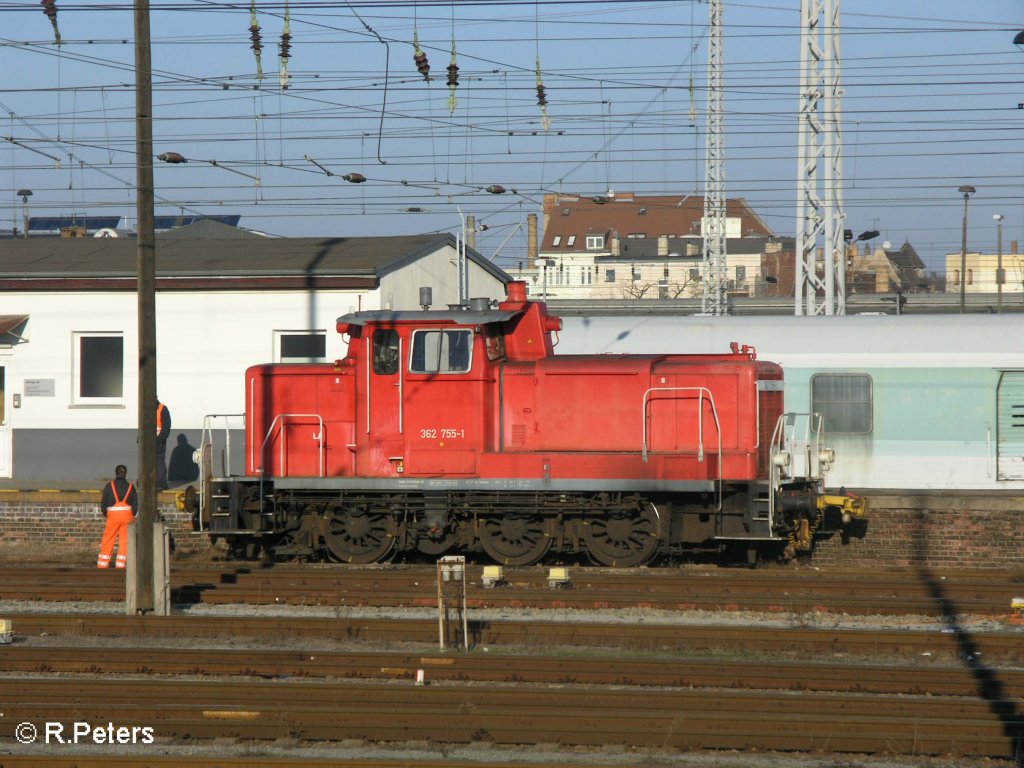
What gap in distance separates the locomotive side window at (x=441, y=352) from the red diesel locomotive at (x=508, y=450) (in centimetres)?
2

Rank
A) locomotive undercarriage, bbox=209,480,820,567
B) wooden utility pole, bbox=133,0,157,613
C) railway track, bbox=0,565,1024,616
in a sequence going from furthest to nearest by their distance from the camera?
locomotive undercarriage, bbox=209,480,820,567 < railway track, bbox=0,565,1024,616 < wooden utility pole, bbox=133,0,157,613

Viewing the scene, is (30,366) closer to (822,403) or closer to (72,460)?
(72,460)

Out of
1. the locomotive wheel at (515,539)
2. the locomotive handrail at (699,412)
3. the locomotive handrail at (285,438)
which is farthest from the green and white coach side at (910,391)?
the locomotive handrail at (285,438)

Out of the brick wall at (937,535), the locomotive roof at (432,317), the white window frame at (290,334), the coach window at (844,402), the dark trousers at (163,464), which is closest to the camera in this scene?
the locomotive roof at (432,317)

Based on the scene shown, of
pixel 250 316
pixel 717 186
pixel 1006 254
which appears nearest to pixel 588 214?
pixel 1006 254

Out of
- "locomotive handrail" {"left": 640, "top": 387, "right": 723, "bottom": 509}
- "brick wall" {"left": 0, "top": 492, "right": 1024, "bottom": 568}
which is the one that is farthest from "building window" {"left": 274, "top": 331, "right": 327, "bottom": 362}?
"brick wall" {"left": 0, "top": 492, "right": 1024, "bottom": 568}

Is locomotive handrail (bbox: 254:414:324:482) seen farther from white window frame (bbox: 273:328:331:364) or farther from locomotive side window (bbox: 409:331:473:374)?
white window frame (bbox: 273:328:331:364)

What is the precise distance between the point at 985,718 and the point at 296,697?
5016mm

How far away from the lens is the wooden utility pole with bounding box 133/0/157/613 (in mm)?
12047

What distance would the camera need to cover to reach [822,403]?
1770 cm

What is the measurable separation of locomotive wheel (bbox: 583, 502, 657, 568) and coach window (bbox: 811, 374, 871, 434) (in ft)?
14.1

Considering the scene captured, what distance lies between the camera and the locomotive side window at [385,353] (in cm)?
1466

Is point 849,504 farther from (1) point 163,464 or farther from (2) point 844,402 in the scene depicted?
(1) point 163,464

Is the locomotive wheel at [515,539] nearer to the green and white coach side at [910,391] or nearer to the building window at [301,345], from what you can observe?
the green and white coach side at [910,391]
